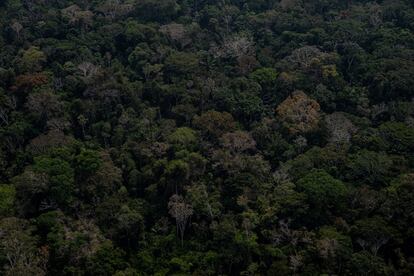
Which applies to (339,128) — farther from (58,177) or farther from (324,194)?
(58,177)

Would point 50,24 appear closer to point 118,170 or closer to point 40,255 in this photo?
point 118,170

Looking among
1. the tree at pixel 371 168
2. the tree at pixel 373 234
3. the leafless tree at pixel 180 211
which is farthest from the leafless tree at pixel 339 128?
the leafless tree at pixel 180 211

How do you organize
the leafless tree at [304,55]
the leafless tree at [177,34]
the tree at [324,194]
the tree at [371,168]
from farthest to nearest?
the leafless tree at [177,34] < the leafless tree at [304,55] < the tree at [371,168] < the tree at [324,194]

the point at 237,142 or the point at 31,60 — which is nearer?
the point at 237,142

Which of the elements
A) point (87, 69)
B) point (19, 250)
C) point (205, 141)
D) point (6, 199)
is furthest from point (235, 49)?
point (19, 250)

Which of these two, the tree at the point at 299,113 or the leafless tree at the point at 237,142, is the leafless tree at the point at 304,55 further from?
the leafless tree at the point at 237,142

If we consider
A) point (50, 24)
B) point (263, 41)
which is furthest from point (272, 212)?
point (50, 24)
